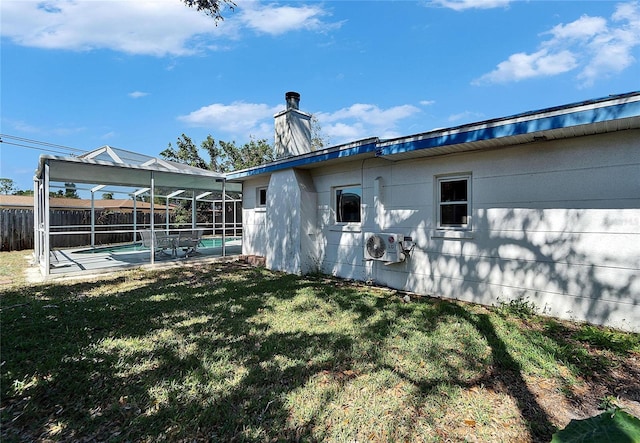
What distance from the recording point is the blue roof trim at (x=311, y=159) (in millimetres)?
6409

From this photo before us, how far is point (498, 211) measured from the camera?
520 cm

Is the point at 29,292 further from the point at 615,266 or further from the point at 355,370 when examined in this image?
the point at 615,266

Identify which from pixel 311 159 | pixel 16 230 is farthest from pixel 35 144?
pixel 311 159

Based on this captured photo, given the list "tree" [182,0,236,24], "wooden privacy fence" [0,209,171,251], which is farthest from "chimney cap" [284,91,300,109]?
"wooden privacy fence" [0,209,171,251]

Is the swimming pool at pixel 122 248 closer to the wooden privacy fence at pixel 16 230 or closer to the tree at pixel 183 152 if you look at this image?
the wooden privacy fence at pixel 16 230

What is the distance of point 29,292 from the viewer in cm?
607

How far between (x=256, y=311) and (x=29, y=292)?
4842 mm

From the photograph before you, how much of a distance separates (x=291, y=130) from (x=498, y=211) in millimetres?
6166

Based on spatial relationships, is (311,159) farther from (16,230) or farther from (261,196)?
(16,230)

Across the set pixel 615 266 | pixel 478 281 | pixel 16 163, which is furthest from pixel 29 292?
pixel 16 163

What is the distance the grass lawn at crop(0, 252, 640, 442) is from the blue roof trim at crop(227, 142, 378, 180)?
10.4ft

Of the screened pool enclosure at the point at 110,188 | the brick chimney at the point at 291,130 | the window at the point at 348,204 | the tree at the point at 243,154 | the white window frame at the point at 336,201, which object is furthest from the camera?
the tree at the point at 243,154

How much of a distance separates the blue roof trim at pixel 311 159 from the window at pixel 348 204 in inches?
39.7

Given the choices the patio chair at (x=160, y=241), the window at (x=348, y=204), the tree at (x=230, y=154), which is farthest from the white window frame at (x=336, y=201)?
the tree at (x=230, y=154)
